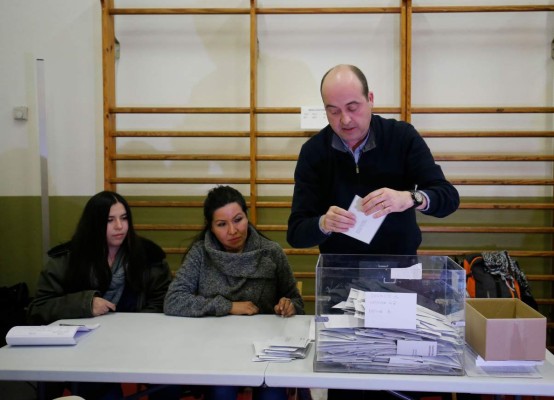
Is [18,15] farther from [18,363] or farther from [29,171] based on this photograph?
[18,363]

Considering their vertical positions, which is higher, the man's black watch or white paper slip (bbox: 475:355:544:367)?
the man's black watch

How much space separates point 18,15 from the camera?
3.52 metres

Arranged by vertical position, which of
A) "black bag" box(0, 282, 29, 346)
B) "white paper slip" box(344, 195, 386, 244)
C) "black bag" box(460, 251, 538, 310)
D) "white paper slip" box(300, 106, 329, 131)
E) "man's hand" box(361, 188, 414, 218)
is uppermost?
"white paper slip" box(300, 106, 329, 131)

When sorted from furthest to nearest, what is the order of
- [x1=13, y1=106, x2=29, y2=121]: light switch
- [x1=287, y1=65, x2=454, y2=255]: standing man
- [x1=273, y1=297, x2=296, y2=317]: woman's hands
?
[x1=13, y1=106, x2=29, y2=121]: light switch
[x1=273, y1=297, x2=296, y2=317]: woman's hands
[x1=287, y1=65, x2=454, y2=255]: standing man

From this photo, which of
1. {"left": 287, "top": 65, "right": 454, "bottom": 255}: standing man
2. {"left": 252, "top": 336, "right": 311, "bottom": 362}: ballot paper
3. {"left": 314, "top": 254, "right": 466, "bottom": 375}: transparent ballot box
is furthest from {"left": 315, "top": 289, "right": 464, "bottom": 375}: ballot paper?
{"left": 287, "top": 65, "right": 454, "bottom": 255}: standing man

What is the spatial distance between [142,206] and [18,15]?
1593 mm

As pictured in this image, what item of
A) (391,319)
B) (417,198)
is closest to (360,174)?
(417,198)

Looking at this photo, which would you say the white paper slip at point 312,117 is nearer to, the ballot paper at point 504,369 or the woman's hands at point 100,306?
the woman's hands at point 100,306

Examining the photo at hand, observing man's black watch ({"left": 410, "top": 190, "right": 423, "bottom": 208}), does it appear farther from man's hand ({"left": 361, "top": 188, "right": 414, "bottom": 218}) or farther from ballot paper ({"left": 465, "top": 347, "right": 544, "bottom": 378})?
ballot paper ({"left": 465, "top": 347, "right": 544, "bottom": 378})

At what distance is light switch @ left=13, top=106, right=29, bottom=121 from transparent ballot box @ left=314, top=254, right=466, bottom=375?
2.97 m

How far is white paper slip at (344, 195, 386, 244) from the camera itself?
1540mm

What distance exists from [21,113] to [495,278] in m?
3.28

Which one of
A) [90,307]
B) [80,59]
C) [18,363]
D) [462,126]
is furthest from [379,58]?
[18,363]

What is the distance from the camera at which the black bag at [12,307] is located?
294 centimetres
